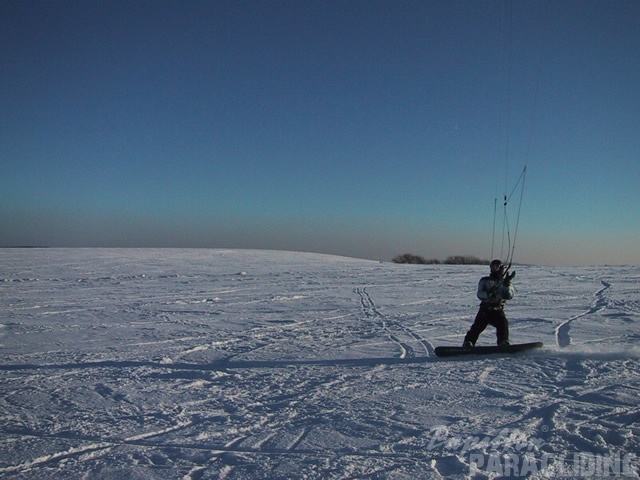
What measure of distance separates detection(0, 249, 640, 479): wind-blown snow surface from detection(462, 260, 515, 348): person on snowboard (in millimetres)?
483

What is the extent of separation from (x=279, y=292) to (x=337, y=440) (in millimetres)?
12485

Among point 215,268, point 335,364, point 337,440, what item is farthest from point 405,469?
point 215,268

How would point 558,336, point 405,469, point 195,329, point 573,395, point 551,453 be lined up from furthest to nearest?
point 195,329 < point 558,336 < point 573,395 < point 551,453 < point 405,469

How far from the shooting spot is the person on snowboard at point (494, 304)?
8008mm

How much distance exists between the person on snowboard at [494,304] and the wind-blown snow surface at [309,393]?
483mm

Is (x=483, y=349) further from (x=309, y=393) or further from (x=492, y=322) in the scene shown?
(x=309, y=393)

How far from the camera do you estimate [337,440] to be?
14.8 ft

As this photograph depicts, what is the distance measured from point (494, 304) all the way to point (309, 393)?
387cm

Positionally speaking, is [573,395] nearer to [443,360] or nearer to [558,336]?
[443,360]

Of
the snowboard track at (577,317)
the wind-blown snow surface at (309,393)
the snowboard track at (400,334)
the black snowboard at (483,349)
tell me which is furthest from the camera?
the snowboard track at (577,317)

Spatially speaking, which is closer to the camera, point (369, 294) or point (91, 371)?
point (91, 371)

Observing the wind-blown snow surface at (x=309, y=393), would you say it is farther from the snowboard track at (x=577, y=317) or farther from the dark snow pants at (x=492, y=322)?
the dark snow pants at (x=492, y=322)

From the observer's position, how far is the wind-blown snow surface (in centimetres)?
409

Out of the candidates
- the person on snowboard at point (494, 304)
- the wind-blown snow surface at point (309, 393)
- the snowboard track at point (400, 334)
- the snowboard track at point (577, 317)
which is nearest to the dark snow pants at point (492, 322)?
the person on snowboard at point (494, 304)
